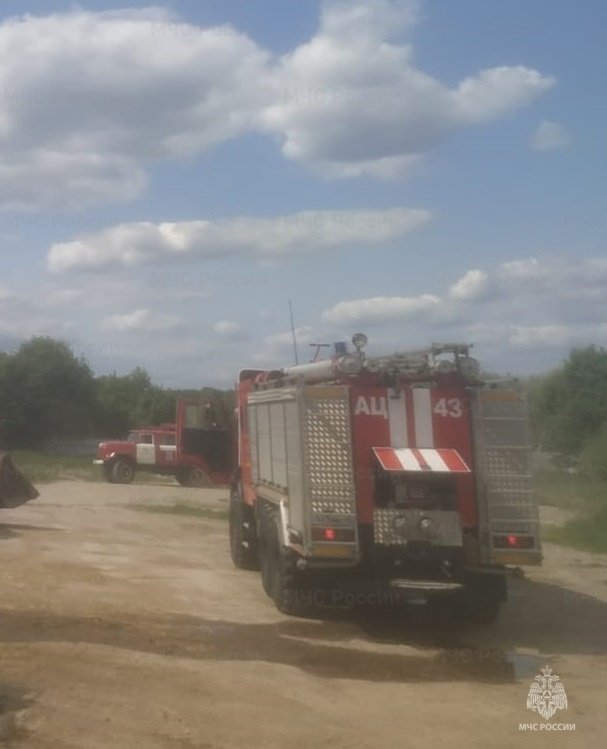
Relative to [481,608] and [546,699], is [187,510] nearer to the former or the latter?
[481,608]

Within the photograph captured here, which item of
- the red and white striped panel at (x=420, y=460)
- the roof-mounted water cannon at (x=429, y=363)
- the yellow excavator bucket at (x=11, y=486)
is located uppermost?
the roof-mounted water cannon at (x=429, y=363)

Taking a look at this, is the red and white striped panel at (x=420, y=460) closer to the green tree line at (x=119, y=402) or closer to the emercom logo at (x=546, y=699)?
the emercom logo at (x=546, y=699)

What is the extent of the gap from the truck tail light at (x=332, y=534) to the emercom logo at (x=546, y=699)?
8.08 ft

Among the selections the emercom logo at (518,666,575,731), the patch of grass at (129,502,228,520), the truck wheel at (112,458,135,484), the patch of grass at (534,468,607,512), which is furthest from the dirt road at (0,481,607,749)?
the truck wheel at (112,458,135,484)

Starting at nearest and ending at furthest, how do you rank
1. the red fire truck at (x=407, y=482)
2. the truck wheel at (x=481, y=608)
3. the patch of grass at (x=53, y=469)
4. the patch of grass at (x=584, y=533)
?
the red fire truck at (x=407, y=482) < the truck wheel at (x=481, y=608) < the patch of grass at (x=584, y=533) < the patch of grass at (x=53, y=469)

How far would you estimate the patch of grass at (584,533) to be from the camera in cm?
2405

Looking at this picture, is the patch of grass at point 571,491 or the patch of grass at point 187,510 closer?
the patch of grass at point 187,510

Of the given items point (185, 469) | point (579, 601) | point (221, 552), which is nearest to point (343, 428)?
point (579, 601)

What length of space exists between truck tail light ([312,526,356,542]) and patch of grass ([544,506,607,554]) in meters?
12.0

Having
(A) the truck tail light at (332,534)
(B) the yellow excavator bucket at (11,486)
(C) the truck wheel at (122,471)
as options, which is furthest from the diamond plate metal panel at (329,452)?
(C) the truck wheel at (122,471)

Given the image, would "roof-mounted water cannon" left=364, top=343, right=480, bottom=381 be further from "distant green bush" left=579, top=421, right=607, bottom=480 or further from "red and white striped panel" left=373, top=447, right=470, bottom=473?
"distant green bush" left=579, top=421, right=607, bottom=480

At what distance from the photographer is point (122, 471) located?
43.2 meters

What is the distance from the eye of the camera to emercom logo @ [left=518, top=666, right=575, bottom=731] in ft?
29.8

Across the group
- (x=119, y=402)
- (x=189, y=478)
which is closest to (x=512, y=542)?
(x=189, y=478)
